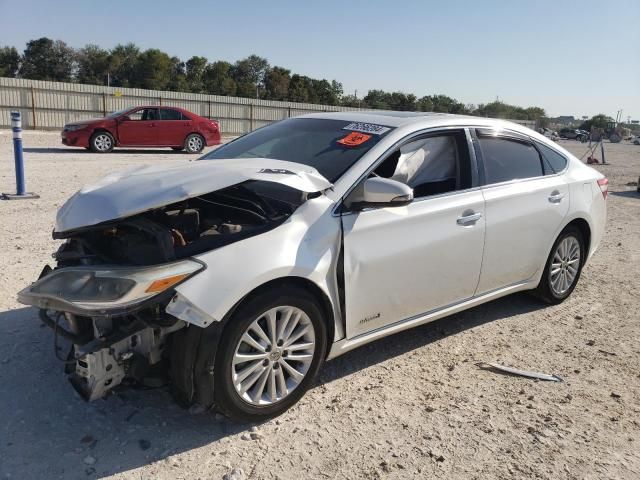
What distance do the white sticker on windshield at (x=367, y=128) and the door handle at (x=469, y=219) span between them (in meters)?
0.82

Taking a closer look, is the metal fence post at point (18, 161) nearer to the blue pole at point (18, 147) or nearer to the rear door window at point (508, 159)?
the blue pole at point (18, 147)

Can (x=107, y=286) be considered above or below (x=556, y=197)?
below

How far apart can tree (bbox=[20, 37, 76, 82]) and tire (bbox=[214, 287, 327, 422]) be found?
65409mm

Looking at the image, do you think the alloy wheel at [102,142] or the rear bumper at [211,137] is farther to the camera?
the rear bumper at [211,137]

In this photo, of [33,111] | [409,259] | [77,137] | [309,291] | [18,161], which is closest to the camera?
[309,291]

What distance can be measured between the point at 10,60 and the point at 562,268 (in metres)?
67.1

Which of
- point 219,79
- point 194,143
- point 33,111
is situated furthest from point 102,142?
point 219,79

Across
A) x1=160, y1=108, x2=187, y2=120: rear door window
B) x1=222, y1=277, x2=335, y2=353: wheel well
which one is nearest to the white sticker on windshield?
x1=222, y1=277, x2=335, y2=353: wheel well

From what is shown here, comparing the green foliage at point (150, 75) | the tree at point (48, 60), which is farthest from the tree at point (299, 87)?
the tree at point (48, 60)

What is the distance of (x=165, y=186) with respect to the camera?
3047 mm

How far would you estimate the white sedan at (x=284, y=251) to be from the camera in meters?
2.74

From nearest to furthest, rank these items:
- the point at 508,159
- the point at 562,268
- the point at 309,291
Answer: the point at 309,291
the point at 508,159
the point at 562,268

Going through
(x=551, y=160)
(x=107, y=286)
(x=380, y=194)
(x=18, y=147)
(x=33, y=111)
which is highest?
(x=551, y=160)

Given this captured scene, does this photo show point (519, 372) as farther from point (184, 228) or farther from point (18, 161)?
point (18, 161)
